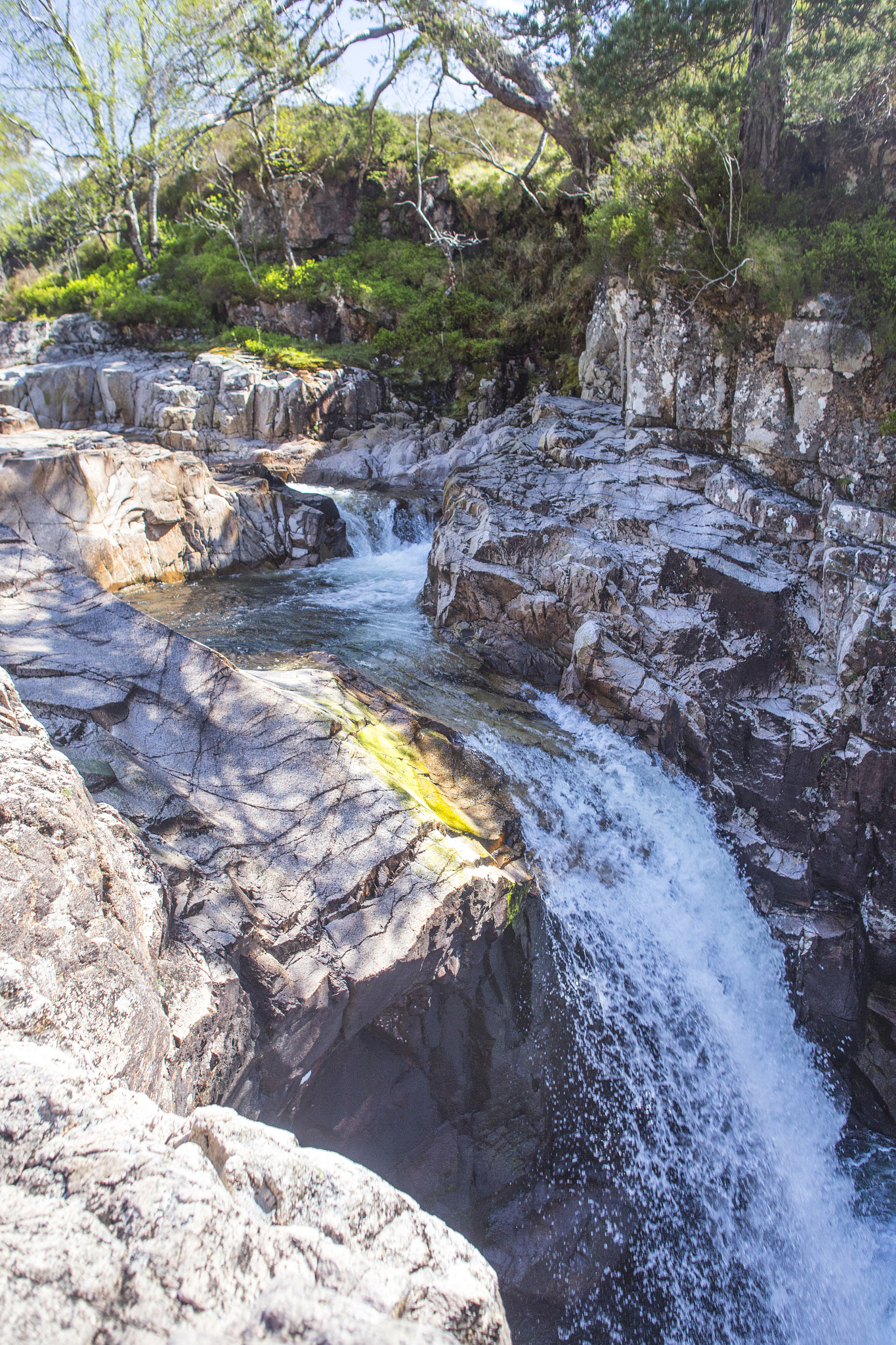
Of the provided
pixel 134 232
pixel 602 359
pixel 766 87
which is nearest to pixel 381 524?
pixel 602 359

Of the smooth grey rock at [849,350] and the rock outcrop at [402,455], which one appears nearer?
the smooth grey rock at [849,350]

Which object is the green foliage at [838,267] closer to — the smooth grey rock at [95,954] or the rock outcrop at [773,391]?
the rock outcrop at [773,391]

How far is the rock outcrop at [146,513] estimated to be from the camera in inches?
325

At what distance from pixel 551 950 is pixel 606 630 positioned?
3.50 metres

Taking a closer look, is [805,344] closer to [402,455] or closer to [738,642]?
[738,642]

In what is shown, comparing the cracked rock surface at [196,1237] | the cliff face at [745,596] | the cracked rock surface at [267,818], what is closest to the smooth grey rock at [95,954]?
the cracked rock surface at [267,818]

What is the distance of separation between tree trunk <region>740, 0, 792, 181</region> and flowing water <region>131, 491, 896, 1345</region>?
7475 millimetres

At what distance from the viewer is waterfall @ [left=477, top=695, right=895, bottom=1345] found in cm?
417

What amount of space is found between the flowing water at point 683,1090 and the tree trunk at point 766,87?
24.5ft

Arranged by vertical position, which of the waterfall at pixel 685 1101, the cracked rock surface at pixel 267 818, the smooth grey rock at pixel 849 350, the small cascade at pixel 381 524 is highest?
the smooth grey rock at pixel 849 350

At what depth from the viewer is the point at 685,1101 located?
4.72m

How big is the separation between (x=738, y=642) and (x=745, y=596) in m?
0.49

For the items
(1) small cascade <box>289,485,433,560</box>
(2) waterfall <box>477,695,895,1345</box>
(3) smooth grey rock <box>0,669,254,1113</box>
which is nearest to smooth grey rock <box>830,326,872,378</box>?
(2) waterfall <box>477,695,895,1345</box>

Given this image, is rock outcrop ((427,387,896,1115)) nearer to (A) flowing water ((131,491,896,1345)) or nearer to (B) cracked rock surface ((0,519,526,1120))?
(A) flowing water ((131,491,896,1345))
